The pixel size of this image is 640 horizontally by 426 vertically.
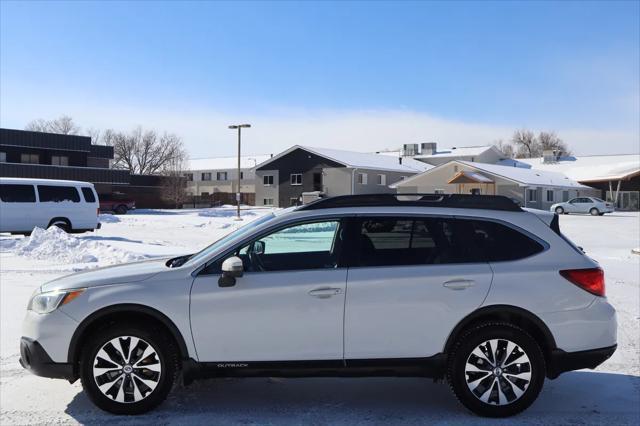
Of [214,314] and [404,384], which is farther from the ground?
[214,314]

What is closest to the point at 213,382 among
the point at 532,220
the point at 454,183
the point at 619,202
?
the point at 532,220

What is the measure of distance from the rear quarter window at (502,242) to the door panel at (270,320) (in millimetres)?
1225

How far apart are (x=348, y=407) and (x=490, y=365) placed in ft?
3.99

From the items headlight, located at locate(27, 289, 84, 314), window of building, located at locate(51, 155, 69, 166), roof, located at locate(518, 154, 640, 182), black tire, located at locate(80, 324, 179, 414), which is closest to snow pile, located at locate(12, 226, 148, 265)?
headlight, located at locate(27, 289, 84, 314)

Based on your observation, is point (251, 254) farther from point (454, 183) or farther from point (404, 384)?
point (454, 183)

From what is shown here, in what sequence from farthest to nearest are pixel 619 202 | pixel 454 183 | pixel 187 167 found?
pixel 187 167, pixel 619 202, pixel 454 183

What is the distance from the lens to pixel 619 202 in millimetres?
58625

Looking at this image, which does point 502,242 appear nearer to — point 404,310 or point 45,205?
point 404,310

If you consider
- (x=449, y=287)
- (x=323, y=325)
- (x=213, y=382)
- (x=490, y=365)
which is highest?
(x=449, y=287)

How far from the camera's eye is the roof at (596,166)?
57906 millimetres

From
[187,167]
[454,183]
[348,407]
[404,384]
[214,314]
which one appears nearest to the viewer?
[214,314]

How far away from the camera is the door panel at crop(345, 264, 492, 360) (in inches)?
178

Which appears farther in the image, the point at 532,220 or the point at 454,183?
the point at 454,183

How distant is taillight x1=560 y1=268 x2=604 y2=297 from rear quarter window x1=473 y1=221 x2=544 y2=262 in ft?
0.97
